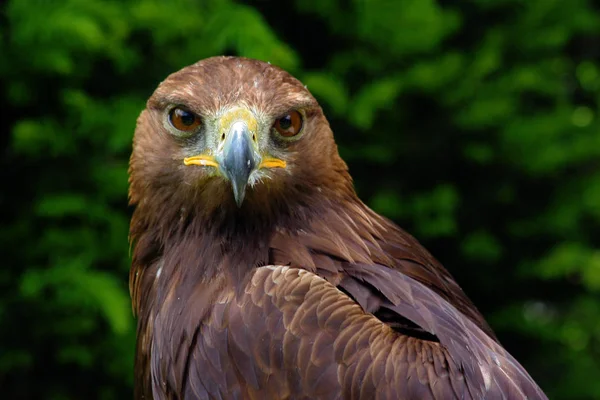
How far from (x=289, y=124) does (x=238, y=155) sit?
309mm

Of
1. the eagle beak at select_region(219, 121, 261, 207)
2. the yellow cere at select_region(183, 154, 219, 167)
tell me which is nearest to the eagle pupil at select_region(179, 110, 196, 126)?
the yellow cere at select_region(183, 154, 219, 167)

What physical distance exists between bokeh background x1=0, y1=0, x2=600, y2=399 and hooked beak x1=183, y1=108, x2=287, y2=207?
1.68 m

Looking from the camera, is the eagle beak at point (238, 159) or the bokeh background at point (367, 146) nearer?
the eagle beak at point (238, 159)

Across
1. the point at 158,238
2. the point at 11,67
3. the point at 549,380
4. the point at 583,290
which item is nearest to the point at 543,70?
the point at 583,290

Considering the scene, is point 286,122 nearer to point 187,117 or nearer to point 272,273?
point 187,117

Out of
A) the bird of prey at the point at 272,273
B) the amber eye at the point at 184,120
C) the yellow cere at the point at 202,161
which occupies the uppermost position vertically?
the amber eye at the point at 184,120

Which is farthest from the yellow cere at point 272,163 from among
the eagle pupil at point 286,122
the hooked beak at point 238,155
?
the eagle pupil at point 286,122

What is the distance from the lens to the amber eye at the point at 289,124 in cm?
280

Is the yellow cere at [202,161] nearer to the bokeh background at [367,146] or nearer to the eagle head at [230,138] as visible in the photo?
the eagle head at [230,138]

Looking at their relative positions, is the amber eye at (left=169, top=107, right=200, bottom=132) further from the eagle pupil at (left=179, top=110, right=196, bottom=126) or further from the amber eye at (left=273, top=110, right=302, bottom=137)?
the amber eye at (left=273, top=110, right=302, bottom=137)

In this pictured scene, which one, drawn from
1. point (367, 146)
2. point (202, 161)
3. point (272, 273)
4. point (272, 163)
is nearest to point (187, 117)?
point (202, 161)

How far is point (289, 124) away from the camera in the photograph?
9.27 ft

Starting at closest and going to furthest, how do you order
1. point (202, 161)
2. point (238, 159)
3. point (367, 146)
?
1. point (238, 159)
2. point (202, 161)
3. point (367, 146)

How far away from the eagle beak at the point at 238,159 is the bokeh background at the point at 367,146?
5.85 ft
